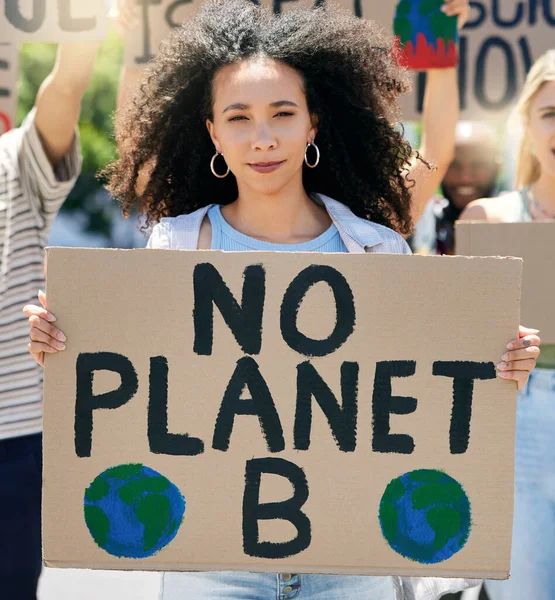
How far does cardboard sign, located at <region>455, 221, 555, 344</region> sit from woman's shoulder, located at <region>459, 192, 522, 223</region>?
34cm

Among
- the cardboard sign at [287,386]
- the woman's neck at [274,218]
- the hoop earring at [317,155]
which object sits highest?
the hoop earring at [317,155]

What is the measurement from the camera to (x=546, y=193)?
3.25 metres

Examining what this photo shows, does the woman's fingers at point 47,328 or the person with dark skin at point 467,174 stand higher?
the person with dark skin at point 467,174

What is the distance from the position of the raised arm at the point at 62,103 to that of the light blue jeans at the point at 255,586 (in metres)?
1.26

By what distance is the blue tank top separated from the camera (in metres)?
2.23

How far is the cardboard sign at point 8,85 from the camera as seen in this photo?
10.7 feet

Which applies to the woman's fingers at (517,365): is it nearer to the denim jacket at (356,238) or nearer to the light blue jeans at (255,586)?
the denim jacket at (356,238)

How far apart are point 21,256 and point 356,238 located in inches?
38.5

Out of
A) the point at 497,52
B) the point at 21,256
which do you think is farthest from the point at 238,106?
the point at 497,52

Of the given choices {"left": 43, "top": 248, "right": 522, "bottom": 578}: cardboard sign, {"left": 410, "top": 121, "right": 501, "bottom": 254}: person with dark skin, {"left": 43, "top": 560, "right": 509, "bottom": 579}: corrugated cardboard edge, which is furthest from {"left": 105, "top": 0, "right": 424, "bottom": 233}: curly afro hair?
{"left": 410, "top": 121, "right": 501, "bottom": 254}: person with dark skin

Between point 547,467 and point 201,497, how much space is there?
1408mm

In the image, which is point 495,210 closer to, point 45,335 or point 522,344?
point 522,344

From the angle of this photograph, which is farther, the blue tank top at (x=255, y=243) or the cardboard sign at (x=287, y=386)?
the blue tank top at (x=255, y=243)

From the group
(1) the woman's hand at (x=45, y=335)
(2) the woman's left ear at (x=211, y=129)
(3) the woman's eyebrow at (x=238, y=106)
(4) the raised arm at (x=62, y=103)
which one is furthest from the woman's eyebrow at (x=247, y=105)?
(4) the raised arm at (x=62, y=103)
